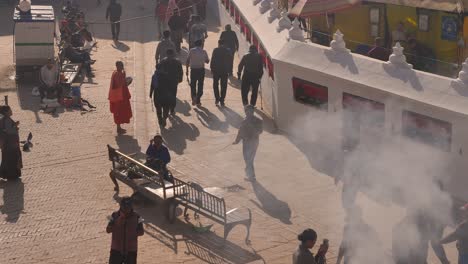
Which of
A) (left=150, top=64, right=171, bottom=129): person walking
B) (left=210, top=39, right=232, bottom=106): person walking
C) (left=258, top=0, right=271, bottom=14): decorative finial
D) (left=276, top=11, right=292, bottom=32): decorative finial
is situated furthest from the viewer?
(left=258, top=0, right=271, bottom=14): decorative finial

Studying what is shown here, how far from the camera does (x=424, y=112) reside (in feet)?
42.9

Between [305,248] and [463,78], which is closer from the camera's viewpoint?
[305,248]

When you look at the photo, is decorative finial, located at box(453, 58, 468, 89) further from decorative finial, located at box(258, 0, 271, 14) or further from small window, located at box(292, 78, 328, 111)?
decorative finial, located at box(258, 0, 271, 14)

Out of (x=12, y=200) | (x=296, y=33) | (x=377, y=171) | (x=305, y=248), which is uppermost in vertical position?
(x=296, y=33)

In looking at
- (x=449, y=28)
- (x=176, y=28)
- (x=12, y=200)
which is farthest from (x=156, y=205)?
(x=176, y=28)

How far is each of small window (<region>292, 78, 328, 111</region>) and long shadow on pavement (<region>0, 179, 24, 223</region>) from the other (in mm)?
4847

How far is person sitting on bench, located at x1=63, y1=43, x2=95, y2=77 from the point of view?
22.0 metres

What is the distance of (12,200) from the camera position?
13.7m

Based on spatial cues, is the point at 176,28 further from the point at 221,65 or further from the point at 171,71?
the point at 171,71

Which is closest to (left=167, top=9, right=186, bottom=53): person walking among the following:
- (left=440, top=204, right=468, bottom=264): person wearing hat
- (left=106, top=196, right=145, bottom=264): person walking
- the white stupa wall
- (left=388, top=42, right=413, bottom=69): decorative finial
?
the white stupa wall

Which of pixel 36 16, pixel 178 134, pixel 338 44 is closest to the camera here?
pixel 338 44

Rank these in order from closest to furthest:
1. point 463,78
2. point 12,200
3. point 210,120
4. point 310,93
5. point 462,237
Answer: point 462,237 < point 463,78 < point 12,200 < point 310,93 < point 210,120

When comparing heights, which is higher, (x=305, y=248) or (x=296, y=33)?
(x=296, y=33)

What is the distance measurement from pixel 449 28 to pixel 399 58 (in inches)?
73.4
